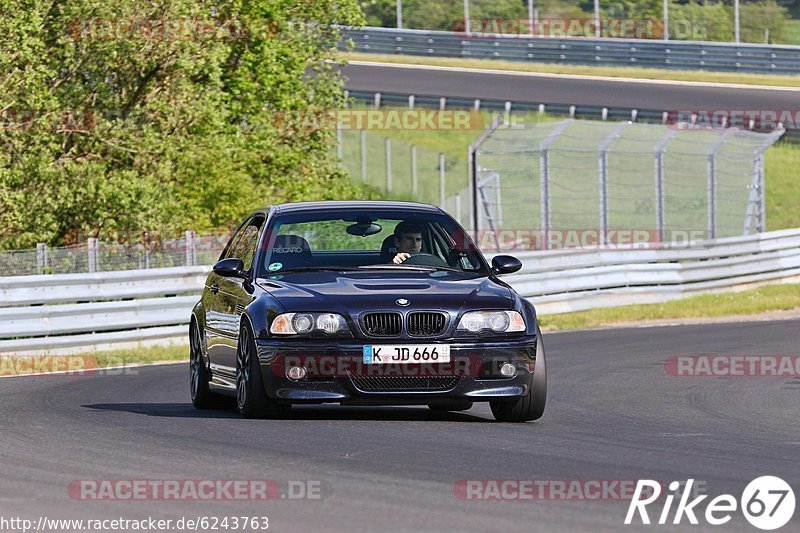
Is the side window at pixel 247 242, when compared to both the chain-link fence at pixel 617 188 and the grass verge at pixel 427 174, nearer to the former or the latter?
the chain-link fence at pixel 617 188

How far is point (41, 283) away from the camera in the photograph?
18.9 meters

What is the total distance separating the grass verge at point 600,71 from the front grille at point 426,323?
37215mm

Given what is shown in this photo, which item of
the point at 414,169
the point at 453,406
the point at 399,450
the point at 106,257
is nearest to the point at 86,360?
the point at 106,257

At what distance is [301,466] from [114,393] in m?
5.88

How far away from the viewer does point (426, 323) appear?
9.97m

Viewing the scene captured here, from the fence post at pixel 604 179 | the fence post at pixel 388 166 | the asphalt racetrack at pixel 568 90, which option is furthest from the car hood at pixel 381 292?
the asphalt racetrack at pixel 568 90

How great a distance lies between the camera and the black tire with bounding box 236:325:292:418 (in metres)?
10.2

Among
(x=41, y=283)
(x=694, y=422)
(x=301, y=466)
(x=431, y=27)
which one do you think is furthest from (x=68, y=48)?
(x=431, y=27)

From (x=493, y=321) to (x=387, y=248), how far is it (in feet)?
4.49

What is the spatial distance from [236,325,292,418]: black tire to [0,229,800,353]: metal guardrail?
8455 mm

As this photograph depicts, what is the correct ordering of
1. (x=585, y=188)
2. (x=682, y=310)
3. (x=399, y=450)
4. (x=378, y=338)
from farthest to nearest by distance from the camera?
1. (x=585, y=188)
2. (x=682, y=310)
3. (x=378, y=338)
4. (x=399, y=450)

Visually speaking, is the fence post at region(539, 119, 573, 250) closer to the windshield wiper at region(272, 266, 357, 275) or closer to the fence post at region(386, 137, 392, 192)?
the fence post at region(386, 137, 392, 192)

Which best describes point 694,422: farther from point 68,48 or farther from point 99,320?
point 68,48

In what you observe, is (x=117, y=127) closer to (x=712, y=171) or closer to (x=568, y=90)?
(x=712, y=171)
